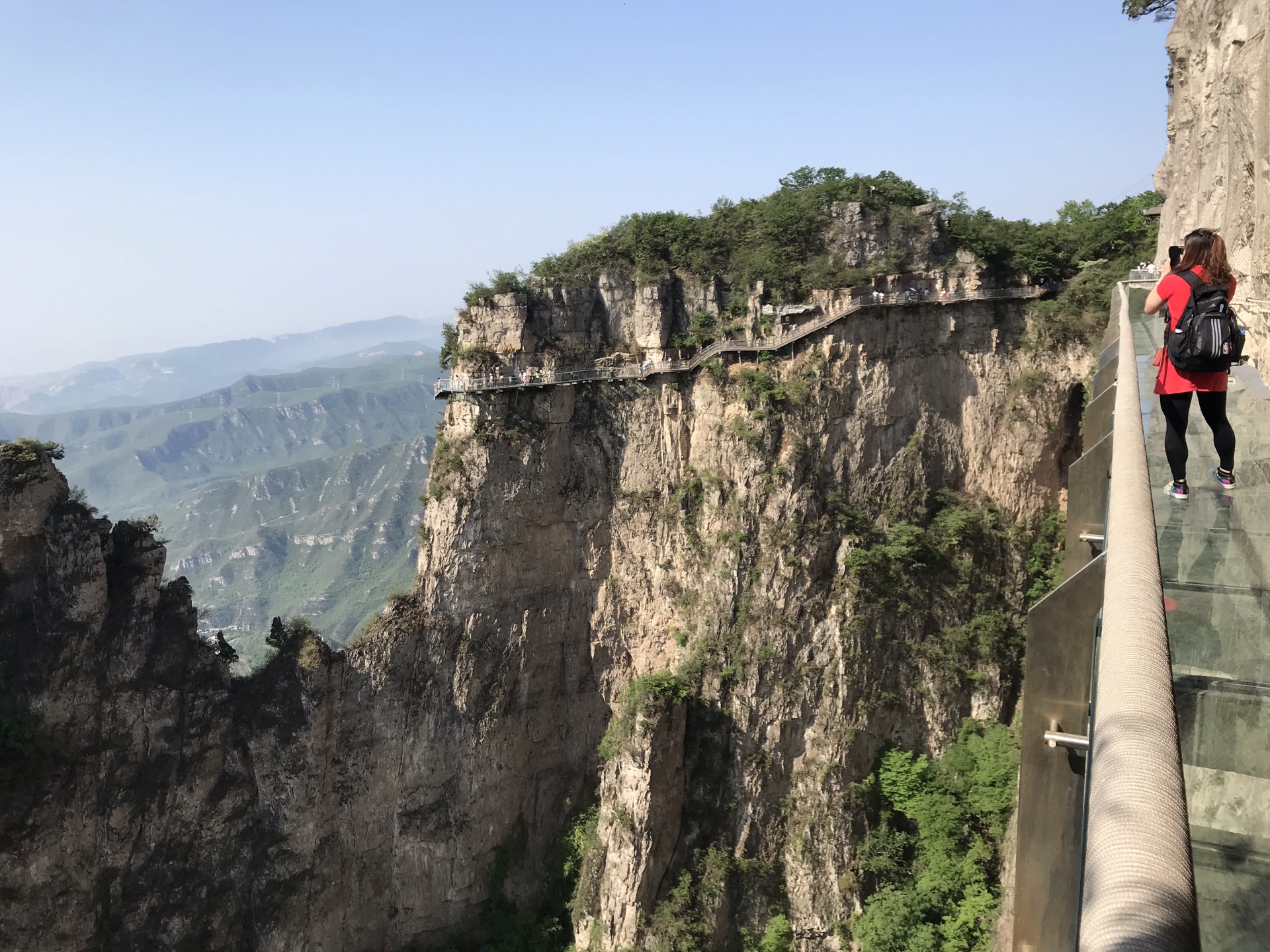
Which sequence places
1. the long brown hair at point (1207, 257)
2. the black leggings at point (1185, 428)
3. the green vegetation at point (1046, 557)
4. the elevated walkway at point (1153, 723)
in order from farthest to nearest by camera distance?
1. the green vegetation at point (1046, 557)
2. the long brown hair at point (1207, 257)
3. the black leggings at point (1185, 428)
4. the elevated walkway at point (1153, 723)

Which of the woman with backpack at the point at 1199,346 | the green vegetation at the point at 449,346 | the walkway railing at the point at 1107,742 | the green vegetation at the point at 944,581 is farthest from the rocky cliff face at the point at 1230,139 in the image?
the green vegetation at the point at 449,346

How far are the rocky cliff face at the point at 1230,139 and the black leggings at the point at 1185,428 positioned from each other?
4.37m

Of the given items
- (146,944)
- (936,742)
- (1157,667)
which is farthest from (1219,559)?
(146,944)

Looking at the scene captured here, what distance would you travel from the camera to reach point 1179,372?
713cm

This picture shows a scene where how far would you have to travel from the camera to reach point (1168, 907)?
6.79ft

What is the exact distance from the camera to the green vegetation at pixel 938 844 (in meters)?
23.8

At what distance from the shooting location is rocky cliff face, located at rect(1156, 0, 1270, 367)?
35.0ft

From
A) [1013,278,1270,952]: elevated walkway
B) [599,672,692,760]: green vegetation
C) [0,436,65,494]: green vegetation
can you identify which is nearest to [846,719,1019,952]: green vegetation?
[599,672,692,760]: green vegetation

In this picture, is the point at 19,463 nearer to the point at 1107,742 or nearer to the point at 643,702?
the point at 643,702

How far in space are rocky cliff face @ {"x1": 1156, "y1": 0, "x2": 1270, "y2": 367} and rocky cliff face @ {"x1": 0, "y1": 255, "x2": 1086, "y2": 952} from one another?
10532mm

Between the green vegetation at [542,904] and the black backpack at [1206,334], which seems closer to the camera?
the black backpack at [1206,334]

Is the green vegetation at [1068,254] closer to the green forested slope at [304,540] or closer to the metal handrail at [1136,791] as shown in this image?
the metal handrail at [1136,791]

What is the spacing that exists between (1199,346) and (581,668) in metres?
27.2

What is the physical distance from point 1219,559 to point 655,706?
22961mm
